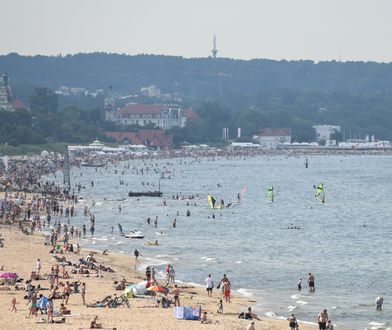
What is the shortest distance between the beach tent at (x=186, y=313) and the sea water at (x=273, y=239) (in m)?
4.49

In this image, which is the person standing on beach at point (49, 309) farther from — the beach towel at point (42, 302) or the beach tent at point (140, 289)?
the beach tent at point (140, 289)

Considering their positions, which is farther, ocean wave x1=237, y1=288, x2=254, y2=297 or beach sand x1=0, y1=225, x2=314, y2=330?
ocean wave x1=237, y1=288, x2=254, y2=297

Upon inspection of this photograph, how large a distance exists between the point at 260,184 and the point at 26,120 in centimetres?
7192

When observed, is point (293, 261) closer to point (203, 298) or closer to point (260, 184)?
point (203, 298)

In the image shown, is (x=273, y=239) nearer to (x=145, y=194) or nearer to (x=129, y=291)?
(x=129, y=291)

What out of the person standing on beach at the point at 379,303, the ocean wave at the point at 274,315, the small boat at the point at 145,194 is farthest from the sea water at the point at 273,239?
the small boat at the point at 145,194

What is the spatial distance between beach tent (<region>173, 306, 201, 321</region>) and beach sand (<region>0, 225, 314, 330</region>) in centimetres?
30

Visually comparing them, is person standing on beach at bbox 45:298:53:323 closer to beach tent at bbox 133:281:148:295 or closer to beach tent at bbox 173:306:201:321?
beach tent at bbox 173:306:201:321

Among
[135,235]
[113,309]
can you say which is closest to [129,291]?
[113,309]

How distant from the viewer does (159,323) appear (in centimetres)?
3956

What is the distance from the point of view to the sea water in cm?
4891

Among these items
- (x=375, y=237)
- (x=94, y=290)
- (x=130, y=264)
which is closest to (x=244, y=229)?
(x=375, y=237)

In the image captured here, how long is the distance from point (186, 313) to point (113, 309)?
2888 mm

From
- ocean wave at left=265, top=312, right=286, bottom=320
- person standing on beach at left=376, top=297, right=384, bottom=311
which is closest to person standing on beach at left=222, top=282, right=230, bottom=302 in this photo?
ocean wave at left=265, top=312, right=286, bottom=320
